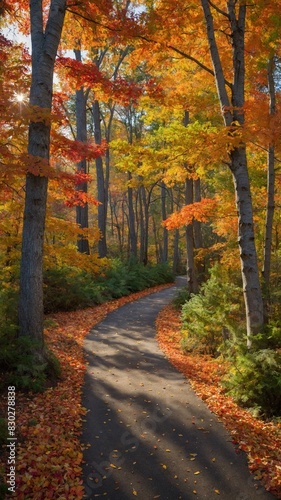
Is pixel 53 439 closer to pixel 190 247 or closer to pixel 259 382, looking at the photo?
pixel 259 382

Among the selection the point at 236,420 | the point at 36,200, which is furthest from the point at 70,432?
the point at 36,200

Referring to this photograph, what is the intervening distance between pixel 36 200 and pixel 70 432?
394cm

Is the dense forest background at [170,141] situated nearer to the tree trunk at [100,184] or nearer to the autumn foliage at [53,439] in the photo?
the autumn foliage at [53,439]

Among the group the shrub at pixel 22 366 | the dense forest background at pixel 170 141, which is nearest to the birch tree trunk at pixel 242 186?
the dense forest background at pixel 170 141

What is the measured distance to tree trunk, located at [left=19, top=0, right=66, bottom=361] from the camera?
6445 mm

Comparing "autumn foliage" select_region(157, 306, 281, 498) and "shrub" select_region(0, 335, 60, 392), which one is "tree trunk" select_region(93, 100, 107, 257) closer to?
"autumn foliage" select_region(157, 306, 281, 498)

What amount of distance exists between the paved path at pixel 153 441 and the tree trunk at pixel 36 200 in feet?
5.47

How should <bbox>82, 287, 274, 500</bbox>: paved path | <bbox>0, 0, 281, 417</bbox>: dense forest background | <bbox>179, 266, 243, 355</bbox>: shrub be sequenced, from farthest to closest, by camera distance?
<bbox>179, 266, 243, 355</bbox>: shrub, <bbox>0, 0, 281, 417</bbox>: dense forest background, <bbox>82, 287, 274, 500</bbox>: paved path

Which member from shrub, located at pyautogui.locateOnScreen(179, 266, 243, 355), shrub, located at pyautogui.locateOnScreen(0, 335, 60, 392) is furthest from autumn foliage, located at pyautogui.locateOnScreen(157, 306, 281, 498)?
shrub, located at pyautogui.locateOnScreen(0, 335, 60, 392)

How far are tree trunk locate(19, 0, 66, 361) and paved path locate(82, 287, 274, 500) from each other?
5.47ft

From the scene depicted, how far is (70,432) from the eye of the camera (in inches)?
189

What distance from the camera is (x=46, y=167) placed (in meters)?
5.88

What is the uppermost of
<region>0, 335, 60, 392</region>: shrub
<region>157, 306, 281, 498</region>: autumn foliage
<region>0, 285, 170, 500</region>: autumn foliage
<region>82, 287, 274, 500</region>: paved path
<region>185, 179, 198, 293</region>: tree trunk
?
<region>185, 179, 198, 293</region>: tree trunk

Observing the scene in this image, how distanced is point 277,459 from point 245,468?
524mm
